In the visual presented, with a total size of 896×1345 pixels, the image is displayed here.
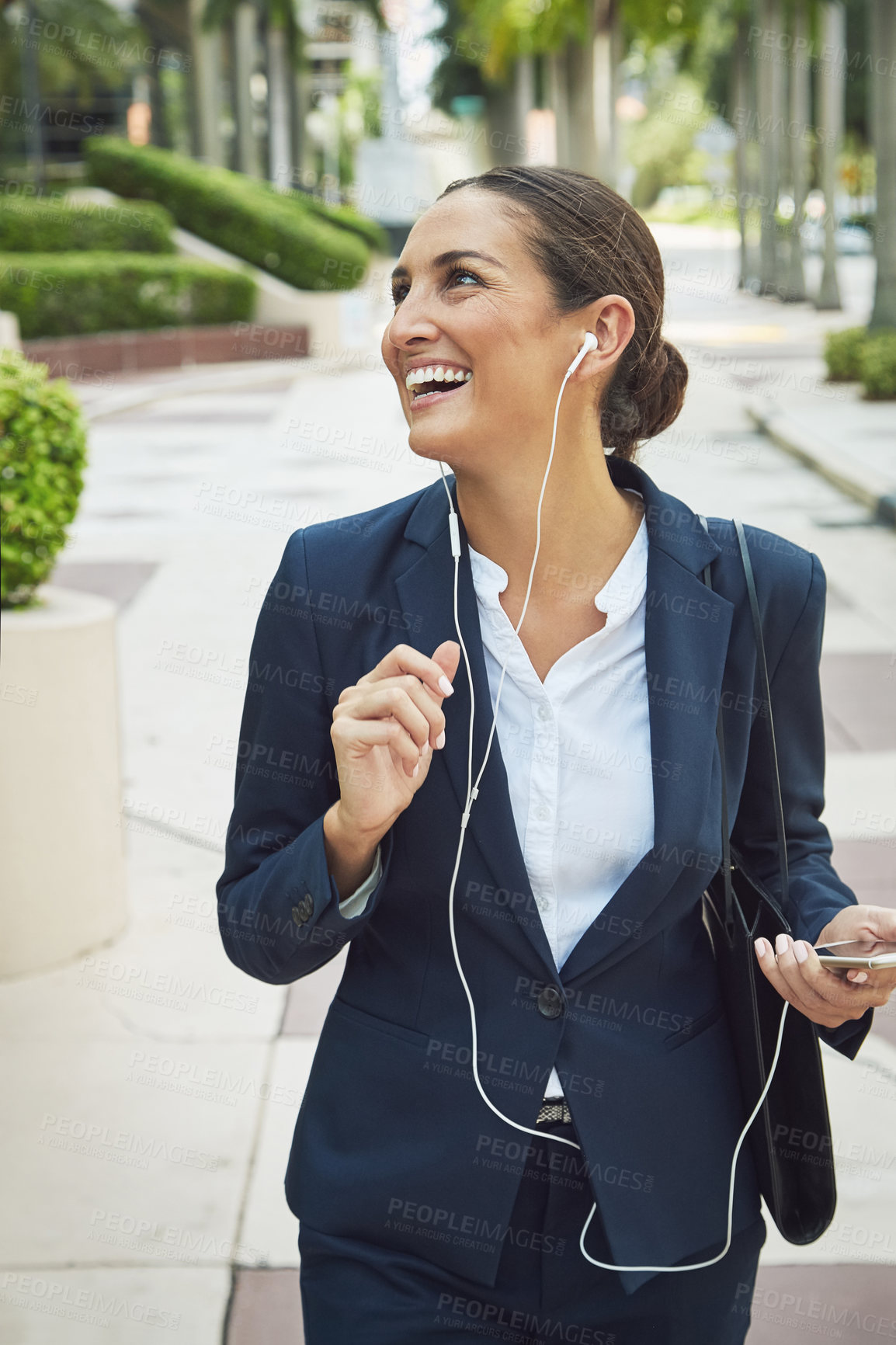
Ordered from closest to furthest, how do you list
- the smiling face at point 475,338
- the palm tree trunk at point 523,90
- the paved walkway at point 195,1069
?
1. the smiling face at point 475,338
2. the paved walkway at point 195,1069
3. the palm tree trunk at point 523,90

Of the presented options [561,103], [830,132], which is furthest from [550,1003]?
[561,103]

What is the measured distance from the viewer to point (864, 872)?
5043mm

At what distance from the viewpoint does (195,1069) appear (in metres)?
3.90

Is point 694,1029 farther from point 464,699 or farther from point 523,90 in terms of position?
point 523,90

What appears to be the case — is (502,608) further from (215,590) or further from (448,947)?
(215,590)

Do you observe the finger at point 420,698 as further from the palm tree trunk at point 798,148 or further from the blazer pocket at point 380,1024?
the palm tree trunk at point 798,148

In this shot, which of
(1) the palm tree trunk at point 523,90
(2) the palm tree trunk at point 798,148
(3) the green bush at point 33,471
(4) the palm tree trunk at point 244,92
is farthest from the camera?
(1) the palm tree trunk at point 523,90

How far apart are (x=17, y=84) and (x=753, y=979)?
4417 centimetres

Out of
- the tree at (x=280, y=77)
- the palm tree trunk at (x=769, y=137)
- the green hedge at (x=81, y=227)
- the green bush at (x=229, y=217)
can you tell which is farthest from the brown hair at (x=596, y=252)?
the tree at (x=280, y=77)

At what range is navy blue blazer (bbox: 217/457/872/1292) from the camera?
1883mm

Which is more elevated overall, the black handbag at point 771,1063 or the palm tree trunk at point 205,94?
the palm tree trunk at point 205,94

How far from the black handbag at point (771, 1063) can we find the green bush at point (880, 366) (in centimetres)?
1547

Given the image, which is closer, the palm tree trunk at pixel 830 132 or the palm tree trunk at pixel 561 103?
the palm tree trunk at pixel 830 132

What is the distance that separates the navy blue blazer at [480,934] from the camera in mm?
1883
